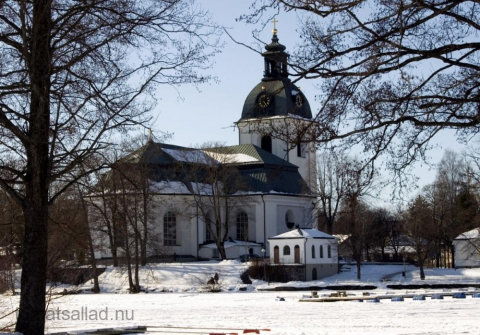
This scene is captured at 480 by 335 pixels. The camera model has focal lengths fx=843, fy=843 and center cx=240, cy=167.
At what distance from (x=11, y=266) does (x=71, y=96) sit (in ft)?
37.3

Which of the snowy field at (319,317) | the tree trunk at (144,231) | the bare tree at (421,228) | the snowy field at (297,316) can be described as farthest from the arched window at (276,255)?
the snowy field at (319,317)

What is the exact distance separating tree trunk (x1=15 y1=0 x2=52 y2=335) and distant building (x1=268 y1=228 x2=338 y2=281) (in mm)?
43127

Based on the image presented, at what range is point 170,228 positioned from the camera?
212 feet

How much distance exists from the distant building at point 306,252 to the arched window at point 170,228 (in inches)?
358

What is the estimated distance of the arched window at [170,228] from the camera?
212 ft

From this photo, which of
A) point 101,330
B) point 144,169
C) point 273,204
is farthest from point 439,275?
point 101,330

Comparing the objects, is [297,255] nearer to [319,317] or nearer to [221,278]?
[221,278]

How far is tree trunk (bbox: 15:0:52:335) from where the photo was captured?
14164mm

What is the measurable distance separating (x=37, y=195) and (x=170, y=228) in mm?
50035

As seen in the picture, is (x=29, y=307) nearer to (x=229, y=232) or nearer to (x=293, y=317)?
(x=293, y=317)

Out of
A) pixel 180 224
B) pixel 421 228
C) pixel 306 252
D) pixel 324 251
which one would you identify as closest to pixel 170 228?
pixel 180 224

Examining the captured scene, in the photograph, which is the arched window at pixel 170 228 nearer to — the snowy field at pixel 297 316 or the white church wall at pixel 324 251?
the white church wall at pixel 324 251

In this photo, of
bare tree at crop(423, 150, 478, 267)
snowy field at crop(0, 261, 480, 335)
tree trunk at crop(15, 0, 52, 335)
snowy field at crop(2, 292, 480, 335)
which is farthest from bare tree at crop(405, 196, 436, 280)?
tree trunk at crop(15, 0, 52, 335)

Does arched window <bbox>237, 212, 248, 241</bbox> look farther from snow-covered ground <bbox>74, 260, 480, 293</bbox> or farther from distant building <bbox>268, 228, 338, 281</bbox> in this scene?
distant building <bbox>268, 228, 338, 281</bbox>
